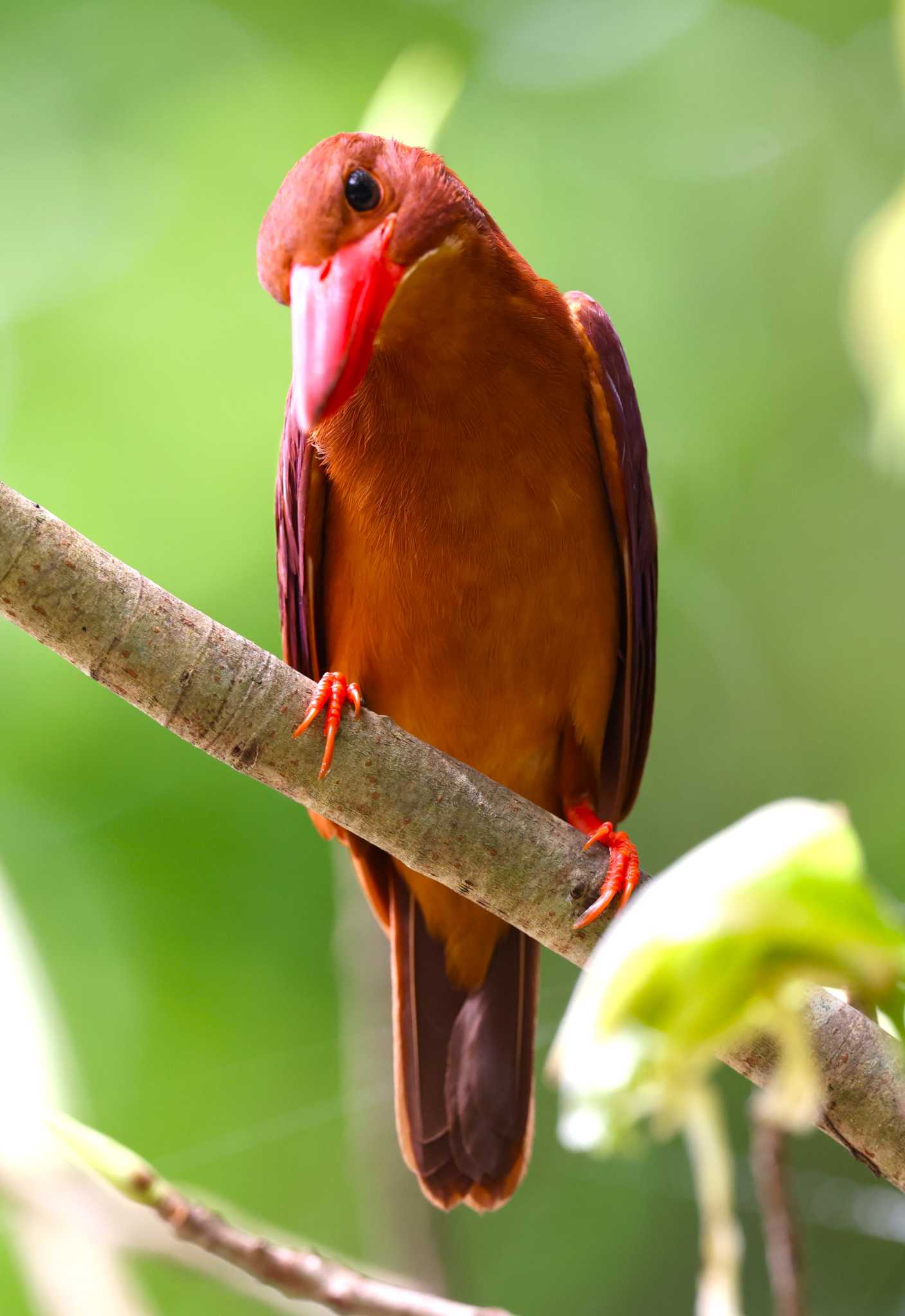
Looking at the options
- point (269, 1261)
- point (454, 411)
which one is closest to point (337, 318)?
point (454, 411)

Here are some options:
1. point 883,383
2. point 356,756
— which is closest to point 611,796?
point 356,756

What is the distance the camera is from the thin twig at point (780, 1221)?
126 centimetres

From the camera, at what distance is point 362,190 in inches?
56.6

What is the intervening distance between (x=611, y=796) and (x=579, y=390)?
66cm

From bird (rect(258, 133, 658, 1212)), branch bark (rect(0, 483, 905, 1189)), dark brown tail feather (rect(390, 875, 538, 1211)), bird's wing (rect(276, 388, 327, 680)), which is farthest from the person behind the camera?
dark brown tail feather (rect(390, 875, 538, 1211))

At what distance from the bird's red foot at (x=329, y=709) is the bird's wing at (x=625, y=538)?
657 millimetres

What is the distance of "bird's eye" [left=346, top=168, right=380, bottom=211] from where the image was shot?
56.1 inches

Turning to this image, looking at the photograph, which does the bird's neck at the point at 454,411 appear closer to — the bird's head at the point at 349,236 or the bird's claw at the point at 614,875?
the bird's head at the point at 349,236

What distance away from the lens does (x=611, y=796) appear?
2051mm

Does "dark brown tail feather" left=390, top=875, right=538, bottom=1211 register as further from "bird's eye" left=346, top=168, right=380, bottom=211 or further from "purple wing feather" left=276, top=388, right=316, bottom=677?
"bird's eye" left=346, top=168, right=380, bottom=211

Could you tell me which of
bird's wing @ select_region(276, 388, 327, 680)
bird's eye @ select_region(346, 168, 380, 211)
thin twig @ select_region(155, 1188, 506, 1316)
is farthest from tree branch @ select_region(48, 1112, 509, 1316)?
bird's eye @ select_region(346, 168, 380, 211)

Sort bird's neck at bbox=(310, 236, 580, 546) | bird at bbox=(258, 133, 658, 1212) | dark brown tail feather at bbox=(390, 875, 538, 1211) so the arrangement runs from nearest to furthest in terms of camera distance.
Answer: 1. bird at bbox=(258, 133, 658, 1212)
2. bird's neck at bbox=(310, 236, 580, 546)
3. dark brown tail feather at bbox=(390, 875, 538, 1211)

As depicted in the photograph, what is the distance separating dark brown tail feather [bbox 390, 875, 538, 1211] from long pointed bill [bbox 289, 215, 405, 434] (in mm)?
981

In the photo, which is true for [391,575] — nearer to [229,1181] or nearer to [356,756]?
[356,756]
